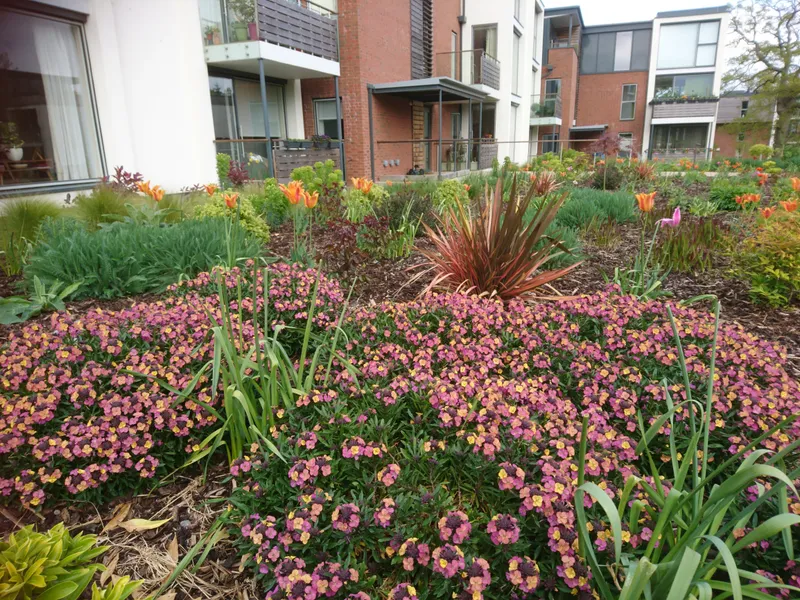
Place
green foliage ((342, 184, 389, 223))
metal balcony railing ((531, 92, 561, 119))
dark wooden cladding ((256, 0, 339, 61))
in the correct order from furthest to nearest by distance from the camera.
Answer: metal balcony railing ((531, 92, 561, 119)), dark wooden cladding ((256, 0, 339, 61)), green foliage ((342, 184, 389, 223))

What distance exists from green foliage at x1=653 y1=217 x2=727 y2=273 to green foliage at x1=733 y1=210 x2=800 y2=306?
583mm

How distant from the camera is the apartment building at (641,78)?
3378 cm

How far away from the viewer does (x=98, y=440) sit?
190 centimetres

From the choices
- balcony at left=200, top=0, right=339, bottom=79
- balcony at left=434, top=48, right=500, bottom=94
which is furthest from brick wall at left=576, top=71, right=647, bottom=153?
balcony at left=200, top=0, right=339, bottom=79

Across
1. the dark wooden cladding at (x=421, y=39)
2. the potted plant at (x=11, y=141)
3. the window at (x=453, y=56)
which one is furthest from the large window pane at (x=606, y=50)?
the potted plant at (x=11, y=141)

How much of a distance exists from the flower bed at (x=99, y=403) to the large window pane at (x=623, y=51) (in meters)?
41.0

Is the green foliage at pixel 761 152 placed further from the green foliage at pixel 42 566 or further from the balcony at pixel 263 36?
the green foliage at pixel 42 566

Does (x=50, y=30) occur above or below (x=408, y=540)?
above

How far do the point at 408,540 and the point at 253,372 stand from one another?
1.15 m

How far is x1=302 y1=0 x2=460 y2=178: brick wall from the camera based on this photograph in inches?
575

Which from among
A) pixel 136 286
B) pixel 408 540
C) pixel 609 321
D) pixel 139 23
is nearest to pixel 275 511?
pixel 408 540

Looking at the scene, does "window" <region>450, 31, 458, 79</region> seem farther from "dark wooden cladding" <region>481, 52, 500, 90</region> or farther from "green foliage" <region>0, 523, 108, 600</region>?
"green foliage" <region>0, 523, 108, 600</region>

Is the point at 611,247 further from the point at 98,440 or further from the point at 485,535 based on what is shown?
the point at 98,440

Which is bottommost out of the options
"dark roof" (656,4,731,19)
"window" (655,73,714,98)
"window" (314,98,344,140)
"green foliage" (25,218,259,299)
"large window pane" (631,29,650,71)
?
"green foliage" (25,218,259,299)
